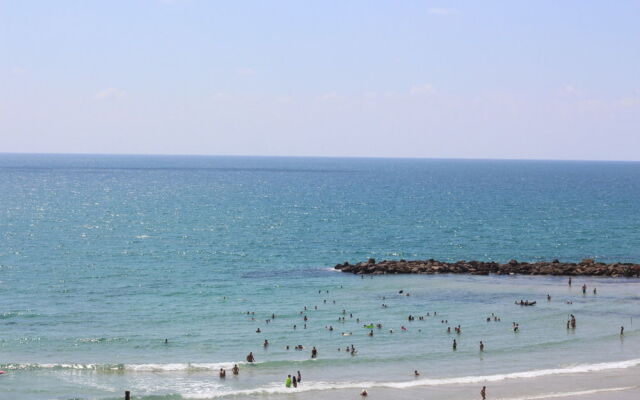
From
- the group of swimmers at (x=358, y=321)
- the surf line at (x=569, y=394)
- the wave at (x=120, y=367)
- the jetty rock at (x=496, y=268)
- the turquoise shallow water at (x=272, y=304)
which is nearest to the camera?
the surf line at (x=569, y=394)

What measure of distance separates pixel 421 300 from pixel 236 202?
119352 mm

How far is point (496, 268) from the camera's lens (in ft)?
304

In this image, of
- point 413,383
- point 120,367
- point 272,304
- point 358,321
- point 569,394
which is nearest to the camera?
point 569,394

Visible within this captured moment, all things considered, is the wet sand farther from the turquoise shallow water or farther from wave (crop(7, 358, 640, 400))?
the turquoise shallow water

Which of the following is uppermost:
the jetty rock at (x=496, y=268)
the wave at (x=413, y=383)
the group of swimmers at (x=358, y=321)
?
the jetty rock at (x=496, y=268)

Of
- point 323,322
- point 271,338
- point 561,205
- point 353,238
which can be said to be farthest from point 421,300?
point 561,205

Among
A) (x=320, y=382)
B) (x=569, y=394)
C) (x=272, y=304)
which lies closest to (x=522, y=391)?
(x=569, y=394)

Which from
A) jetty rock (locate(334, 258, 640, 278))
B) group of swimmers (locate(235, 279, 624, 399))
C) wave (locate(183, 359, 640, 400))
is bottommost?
wave (locate(183, 359, 640, 400))

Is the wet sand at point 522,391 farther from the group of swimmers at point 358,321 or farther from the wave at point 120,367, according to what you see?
the wave at point 120,367

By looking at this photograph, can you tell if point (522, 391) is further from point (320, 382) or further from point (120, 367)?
point (120, 367)

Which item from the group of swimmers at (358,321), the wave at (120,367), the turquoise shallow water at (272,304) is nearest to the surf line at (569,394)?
the group of swimmers at (358,321)

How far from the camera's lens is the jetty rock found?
90.6 meters

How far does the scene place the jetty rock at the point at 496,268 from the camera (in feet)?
297

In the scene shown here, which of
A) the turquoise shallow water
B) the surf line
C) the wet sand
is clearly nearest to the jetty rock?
the turquoise shallow water
